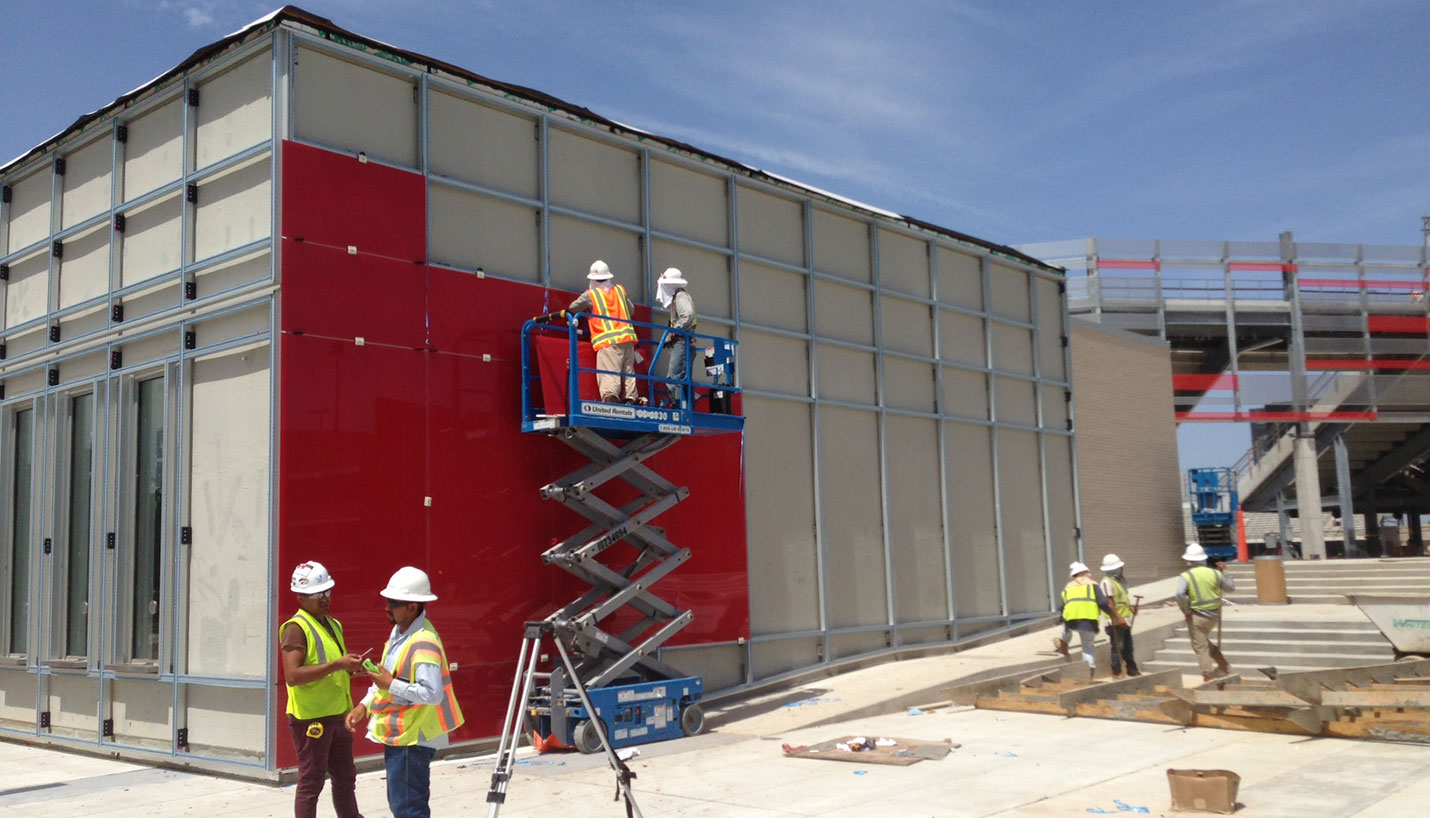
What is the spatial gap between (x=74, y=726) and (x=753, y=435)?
9.34 m

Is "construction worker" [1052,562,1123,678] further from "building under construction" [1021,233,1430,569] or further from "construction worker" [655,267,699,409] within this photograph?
"building under construction" [1021,233,1430,569]

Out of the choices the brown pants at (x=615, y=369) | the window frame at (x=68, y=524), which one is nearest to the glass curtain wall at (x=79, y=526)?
the window frame at (x=68, y=524)

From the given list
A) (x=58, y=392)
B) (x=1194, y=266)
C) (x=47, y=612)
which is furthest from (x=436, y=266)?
(x=1194, y=266)

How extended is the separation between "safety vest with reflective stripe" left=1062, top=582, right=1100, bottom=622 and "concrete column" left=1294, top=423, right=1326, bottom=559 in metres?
21.2

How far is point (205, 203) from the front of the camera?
12.8 metres

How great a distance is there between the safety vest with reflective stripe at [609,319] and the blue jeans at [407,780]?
704 cm

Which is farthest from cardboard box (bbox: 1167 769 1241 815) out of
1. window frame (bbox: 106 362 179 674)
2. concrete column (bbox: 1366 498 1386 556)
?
concrete column (bbox: 1366 498 1386 556)

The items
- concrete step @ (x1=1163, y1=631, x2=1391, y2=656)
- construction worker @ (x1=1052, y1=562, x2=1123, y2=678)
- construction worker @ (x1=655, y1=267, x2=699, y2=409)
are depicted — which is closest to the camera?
construction worker @ (x1=655, y1=267, x2=699, y2=409)

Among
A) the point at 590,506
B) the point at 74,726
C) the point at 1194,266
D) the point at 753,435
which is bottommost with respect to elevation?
the point at 74,726

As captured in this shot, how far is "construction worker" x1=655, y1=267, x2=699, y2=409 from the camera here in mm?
14086

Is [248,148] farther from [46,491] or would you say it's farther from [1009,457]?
[1009,457]

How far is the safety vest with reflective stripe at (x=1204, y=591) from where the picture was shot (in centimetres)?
1662

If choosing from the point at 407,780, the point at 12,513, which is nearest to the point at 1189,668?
the point at 407,780

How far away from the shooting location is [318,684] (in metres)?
7.54
